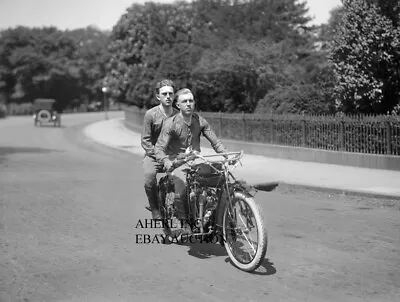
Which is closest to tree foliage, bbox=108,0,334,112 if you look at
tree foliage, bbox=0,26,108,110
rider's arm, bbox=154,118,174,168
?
rider's arm, bbox=154,118,174,168

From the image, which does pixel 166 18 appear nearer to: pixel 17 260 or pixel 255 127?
pixel 255 127

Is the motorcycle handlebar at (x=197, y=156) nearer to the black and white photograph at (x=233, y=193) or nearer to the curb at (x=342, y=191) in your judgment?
the black and white photograph at (x=233, y=193)

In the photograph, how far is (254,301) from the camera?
15.5 ft

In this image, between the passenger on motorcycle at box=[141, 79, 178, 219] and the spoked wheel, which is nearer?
the spoked wheel

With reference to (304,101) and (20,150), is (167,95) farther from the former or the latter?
(20,150)

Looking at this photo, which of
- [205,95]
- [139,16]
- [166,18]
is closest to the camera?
[205,95]

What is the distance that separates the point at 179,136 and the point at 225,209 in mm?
1019

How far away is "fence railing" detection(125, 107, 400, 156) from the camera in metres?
14.6

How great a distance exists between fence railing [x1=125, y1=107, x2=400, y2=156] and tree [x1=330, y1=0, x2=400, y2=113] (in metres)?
0.92

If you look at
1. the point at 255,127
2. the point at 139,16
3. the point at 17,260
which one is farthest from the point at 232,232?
the point at 139,16

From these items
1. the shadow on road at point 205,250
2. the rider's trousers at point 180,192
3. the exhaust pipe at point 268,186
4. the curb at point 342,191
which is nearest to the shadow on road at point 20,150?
the exhaust pipe at point 268,186

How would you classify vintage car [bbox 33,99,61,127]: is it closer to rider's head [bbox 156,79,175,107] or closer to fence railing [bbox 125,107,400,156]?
fence railing [bbox 125,107,400,156]

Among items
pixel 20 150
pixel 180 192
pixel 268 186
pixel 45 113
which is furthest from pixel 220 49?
pixel 180 192

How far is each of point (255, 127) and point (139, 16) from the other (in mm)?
30734
